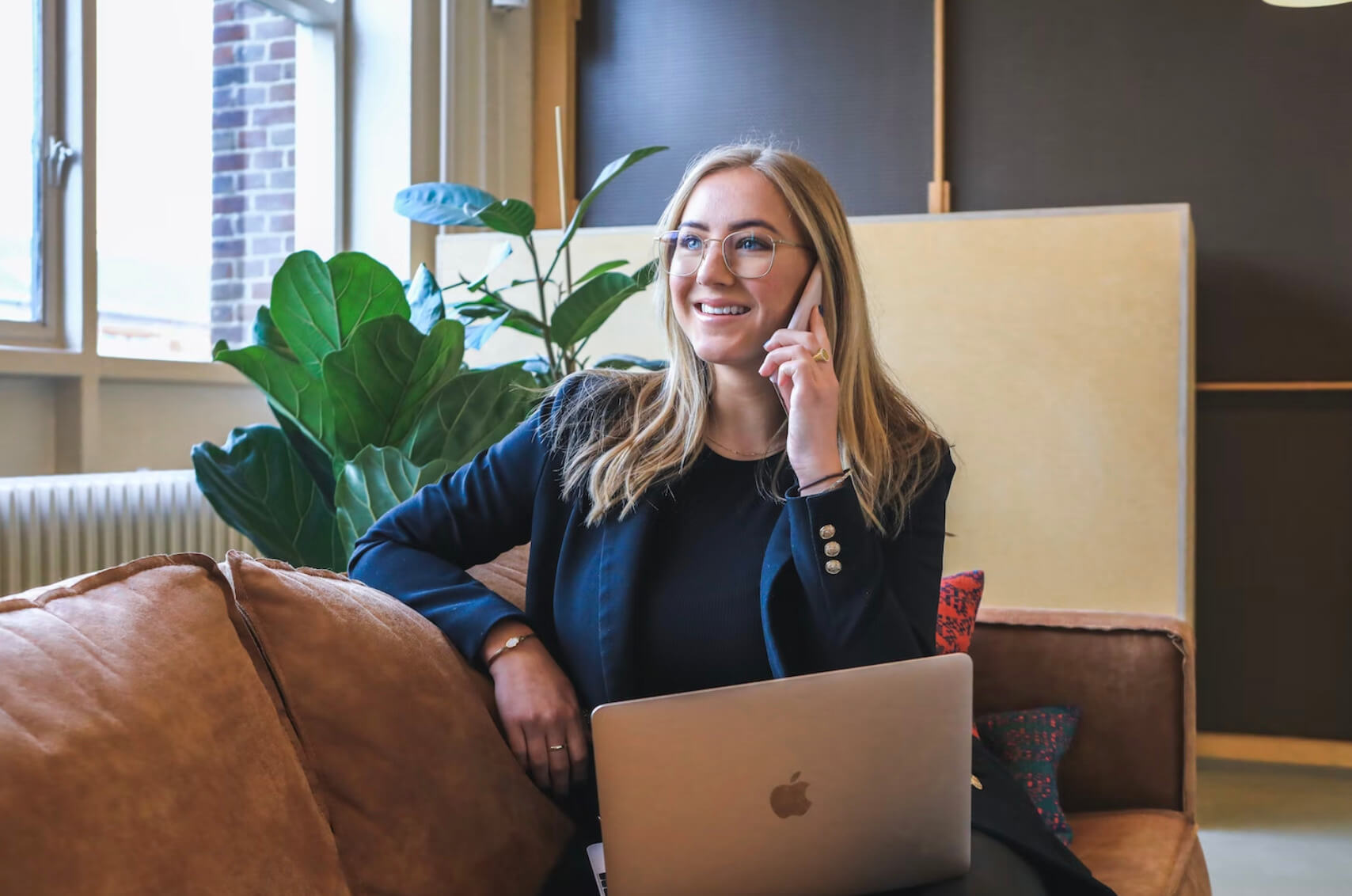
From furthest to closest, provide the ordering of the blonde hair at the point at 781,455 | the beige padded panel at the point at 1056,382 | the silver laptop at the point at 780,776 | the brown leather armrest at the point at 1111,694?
1. the beige padded panel at the point at 1056,382
2. the brown leather armrest at the point at 1111,694
3. the blonde hair at the point at 781,455
4. the silver laptop at the point at 780,776

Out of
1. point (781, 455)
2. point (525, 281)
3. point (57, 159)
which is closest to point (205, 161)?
point (57, 159)

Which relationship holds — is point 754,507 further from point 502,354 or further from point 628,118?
point 628,118

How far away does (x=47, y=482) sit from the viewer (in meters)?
2.58

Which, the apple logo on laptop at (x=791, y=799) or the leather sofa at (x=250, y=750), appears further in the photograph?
the apple logo on laptop at (x=791, y=799)

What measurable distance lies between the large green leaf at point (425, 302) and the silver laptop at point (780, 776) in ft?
4.53

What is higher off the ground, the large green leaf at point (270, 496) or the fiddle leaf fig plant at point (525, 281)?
the fiddle leaf fig plant at point (525, 281)

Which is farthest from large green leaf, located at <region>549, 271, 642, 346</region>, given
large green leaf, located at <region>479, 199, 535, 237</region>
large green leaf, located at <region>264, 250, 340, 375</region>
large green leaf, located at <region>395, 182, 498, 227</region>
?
large green leaf, located at <region>264, 250, 340, 375</region>

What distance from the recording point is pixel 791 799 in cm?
106

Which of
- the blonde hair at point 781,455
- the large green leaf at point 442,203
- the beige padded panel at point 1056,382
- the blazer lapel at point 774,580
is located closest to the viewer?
the blazer lapel at point 774,580

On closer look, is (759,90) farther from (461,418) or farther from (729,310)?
(729,310)

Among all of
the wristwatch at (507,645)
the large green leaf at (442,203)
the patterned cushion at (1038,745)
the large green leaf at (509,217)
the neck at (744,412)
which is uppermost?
the large green leaf at (442,203)

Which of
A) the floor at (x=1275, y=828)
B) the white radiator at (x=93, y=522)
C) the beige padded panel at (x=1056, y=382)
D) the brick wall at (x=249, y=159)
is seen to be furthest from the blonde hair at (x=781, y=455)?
the brick wall at (x=249, y=159)

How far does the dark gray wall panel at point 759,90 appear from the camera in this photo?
4.15 meters

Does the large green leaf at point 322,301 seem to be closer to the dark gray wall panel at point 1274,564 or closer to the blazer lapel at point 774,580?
the blazer lapel at point 774,580
